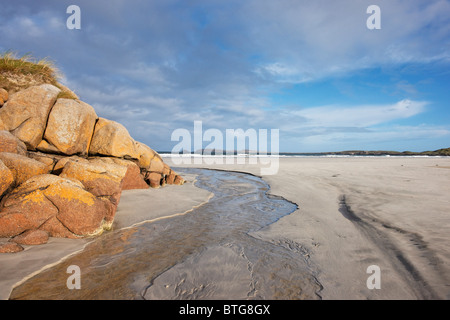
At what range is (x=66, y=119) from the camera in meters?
7.96

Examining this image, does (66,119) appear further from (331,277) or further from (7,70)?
(331,277)

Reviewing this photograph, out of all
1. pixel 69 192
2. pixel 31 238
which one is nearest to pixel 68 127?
pixel 69 192

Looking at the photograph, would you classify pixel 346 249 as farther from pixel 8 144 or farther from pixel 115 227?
pixel 8 144

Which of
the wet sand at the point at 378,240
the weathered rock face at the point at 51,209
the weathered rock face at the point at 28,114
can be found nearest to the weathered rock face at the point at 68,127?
the weathered rock face at the point at 28,114

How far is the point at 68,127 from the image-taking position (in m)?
8.02

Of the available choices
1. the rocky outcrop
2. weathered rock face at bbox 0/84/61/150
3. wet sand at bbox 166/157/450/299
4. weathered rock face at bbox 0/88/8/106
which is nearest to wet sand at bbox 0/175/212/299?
the rocky outcrop

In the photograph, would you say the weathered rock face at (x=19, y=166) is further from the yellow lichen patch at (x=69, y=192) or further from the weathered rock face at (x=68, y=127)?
the weathered rock face at (x=68, y=127)

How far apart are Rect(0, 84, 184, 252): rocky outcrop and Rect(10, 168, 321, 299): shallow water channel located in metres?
0.86

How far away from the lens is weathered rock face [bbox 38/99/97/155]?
7715mm

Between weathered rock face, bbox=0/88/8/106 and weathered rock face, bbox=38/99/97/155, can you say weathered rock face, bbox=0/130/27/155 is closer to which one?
weathered rock face, bbox=38/99/97/155

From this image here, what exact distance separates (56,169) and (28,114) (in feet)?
9.15
